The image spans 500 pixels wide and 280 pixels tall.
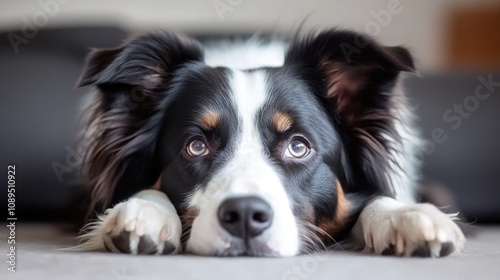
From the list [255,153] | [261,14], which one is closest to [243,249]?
[255,153]

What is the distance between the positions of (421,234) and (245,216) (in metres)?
0.39

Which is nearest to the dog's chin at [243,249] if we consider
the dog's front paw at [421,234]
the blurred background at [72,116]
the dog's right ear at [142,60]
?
the dog's front paw at [421,234]

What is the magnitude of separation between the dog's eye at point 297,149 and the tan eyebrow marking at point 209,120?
0.68 feet

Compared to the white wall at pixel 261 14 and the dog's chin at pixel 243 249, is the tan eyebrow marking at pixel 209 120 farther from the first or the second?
Answer: the white wall at pixel 261 14

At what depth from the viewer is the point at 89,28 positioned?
3072mm

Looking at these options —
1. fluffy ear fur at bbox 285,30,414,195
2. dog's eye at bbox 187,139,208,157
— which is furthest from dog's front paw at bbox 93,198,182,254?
fluffy ear fur at bbox 285,30,414,195

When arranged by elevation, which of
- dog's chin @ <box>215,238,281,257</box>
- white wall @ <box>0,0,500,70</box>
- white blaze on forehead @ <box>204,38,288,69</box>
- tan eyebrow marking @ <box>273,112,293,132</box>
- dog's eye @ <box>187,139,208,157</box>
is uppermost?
white wall @ <box>0,0,500,70</box>

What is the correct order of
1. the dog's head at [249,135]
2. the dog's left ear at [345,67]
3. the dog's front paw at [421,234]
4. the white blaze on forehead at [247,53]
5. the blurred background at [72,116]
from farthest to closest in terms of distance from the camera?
the blurred background at [72,116], the white blaze on forehead at [247,53], the dog's left ear at [345,67], the dog's head at [249,135], the dog's front paw at [421,234]

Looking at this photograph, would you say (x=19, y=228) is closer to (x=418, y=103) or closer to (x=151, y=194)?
(x=151, y=194)

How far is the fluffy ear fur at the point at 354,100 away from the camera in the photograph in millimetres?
2029

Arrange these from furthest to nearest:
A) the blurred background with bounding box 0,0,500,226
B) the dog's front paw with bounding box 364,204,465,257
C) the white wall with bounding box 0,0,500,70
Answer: the white wall with bounding box 0,0,500,70 → the blurred background with bounding box 0,0,500,226 → the dog's front paw with bounding box 364,204,465,257

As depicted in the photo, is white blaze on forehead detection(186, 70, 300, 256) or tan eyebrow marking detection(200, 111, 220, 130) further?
tan eyebrow marking detection(200, 111, 220, 130)

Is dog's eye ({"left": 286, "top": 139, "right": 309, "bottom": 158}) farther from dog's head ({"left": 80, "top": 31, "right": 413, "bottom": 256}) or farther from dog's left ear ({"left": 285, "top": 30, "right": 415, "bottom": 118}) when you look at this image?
dog's left ear ({"left": 285, "top": 30, "right": 415, "bottom": 118})

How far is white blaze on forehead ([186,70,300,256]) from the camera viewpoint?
61.7 inches
